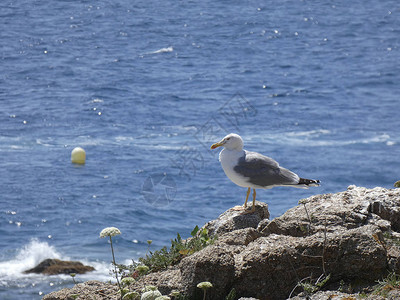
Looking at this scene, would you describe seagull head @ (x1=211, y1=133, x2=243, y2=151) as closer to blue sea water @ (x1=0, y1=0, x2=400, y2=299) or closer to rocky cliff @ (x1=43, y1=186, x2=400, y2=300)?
rocky cliff @ (x1=43, y1=186, x2=400, y2=300)

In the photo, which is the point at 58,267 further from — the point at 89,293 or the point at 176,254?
the point at 89,293

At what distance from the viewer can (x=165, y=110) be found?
48.9m

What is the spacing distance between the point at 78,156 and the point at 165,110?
10.8 metres

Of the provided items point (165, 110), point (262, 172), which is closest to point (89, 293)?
point (262, 172)

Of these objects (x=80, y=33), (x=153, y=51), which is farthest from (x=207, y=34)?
(x=80, y=33)

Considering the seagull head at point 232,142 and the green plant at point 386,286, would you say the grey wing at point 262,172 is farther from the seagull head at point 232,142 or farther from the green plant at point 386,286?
the green plant at point 386,286

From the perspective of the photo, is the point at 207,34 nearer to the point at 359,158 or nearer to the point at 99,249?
the point at 359,158

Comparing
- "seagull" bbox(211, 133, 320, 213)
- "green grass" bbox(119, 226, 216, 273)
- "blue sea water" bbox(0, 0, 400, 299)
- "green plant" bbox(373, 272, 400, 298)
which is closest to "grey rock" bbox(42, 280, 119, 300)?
"green grass" bbox(119, 226, 216, 273)

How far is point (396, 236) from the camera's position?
754 cm

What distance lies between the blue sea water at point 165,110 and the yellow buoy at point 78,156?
53cm

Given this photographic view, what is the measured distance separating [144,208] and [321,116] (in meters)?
18.8

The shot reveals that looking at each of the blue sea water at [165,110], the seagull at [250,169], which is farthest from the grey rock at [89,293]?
the blue sea water at [165,110]

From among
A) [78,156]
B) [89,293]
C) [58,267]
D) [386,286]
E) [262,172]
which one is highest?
[262,172]

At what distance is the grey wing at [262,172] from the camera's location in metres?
9.50
